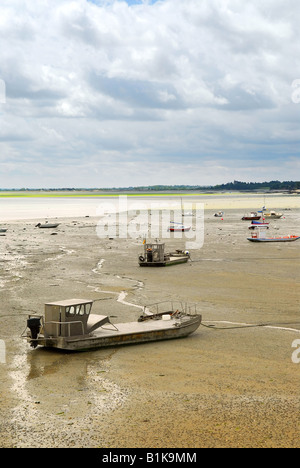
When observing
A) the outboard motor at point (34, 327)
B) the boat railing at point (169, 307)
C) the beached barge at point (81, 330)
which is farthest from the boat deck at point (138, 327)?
the boat railing at point (169, 307)

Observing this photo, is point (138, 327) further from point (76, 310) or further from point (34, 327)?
point (34, 327)

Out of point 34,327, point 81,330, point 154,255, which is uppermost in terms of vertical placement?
point 154,255

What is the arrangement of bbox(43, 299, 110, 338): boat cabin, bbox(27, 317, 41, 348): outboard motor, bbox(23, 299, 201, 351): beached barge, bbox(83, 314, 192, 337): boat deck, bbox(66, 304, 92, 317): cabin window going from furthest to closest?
bbox(83, 314, 192, 337): boat deck < bbox(66, 304, 92, 317): cabin window < bbox(43, 299, 110, 338): boat cabin < bbox(23, 299, 201, 351): beached barge < bbox(27, 317, 41, 348): outboard motor

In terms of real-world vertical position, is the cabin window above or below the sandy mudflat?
above

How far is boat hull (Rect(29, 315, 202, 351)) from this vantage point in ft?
78.5

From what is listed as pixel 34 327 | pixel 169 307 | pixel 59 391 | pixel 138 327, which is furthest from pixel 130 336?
pixel 169 307

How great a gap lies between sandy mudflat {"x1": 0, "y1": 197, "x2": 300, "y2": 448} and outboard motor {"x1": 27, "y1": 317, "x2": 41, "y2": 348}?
506mm

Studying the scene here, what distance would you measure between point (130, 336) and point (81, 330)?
7.34 feet

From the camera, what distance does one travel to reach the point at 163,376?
2125 centimetres

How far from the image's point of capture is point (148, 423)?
672 inches

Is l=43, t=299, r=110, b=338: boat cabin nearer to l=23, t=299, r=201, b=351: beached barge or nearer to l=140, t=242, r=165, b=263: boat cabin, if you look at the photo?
l=23, t=299, r=201, b=351: beached barge

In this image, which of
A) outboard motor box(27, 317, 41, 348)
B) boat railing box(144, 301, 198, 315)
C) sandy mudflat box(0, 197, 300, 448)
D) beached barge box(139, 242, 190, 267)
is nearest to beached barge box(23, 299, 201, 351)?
outboard motor box(27, 317, 41, 348)

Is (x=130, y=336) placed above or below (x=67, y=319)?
below
